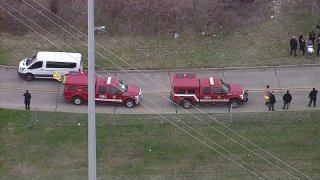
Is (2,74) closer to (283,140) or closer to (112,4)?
(112,4)

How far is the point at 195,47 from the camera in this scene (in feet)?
127

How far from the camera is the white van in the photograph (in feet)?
114

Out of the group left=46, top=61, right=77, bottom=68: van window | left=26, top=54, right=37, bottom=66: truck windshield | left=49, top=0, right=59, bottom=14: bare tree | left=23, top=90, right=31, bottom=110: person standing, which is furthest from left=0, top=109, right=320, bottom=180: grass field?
left=49, top=0, right=59, bottom=14: bare tree

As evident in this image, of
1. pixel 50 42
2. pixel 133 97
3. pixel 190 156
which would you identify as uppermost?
pixel 50 42

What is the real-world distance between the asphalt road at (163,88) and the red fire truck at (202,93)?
1.13 feet

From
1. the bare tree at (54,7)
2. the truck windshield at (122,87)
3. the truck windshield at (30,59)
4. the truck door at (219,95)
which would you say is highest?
the bare tree at (54,7)

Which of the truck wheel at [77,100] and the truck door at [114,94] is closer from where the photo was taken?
the truck door at [114,94]

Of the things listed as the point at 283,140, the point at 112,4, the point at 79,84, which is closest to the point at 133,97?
the point at 79,84

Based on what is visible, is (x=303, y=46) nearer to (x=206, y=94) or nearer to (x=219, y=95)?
(x=219, y=95)

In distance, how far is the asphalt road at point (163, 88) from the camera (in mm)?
33000

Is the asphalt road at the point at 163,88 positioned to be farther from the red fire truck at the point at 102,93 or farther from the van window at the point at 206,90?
the van window at the point at 206,90

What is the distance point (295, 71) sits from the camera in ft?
119

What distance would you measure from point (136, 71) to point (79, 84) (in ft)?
13.9

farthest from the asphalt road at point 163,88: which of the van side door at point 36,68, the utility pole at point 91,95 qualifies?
the utility pole at point 91,95
